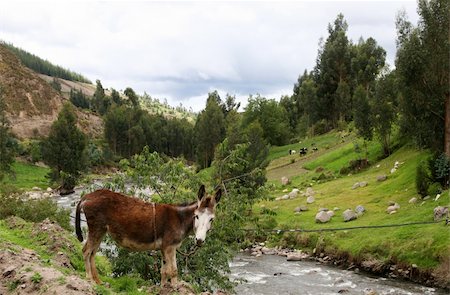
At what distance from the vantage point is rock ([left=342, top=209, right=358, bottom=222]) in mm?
37375

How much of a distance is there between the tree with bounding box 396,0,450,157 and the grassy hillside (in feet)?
18.6

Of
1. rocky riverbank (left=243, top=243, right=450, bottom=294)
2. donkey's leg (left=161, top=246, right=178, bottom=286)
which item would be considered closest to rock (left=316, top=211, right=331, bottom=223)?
rocky riverbank (left=243, top=243, right=450, bottom=294)

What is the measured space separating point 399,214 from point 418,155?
17.1m

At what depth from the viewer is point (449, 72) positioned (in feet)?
121

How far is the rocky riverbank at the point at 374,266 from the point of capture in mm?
24328

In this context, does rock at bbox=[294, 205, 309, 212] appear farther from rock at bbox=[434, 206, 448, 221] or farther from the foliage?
the foliage

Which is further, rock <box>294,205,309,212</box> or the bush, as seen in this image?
rock <box>294,205,309,212</box>

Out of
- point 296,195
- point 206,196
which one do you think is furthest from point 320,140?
point 206,196

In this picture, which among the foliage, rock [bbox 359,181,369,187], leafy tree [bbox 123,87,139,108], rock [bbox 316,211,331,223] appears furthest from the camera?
leafy tree [bbox 123,87,139,108]

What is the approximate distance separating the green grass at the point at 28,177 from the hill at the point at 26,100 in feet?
122

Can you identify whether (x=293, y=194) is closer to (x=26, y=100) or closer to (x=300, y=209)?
(x=300, y=209)

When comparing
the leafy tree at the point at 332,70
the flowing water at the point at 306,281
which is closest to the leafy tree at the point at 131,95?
the leafy tree at the point at 332,70

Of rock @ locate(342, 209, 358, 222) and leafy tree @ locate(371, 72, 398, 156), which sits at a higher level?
leafy tree @ locate(371, 72, 398, 156)

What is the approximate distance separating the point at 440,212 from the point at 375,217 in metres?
6.87
